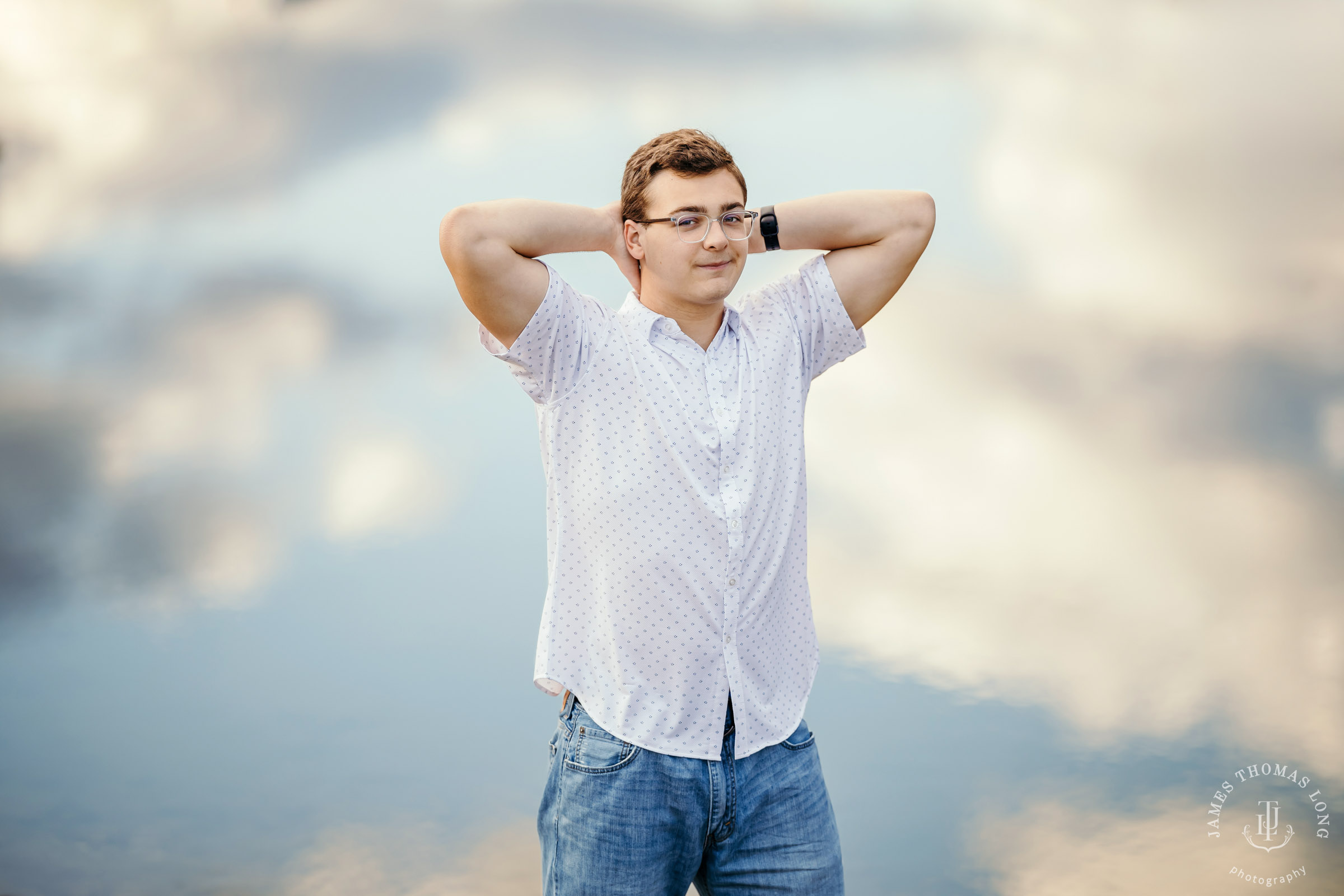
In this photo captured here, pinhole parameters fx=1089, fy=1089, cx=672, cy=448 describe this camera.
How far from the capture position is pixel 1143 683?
2.98 m

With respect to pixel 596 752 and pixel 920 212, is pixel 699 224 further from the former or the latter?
pixel 596 752

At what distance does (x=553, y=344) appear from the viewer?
1473 millimetres

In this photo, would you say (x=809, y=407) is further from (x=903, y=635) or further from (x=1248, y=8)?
(x=1248, y=8)

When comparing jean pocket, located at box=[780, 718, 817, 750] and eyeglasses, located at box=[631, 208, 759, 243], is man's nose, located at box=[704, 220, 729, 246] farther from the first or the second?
jean pocket, located at box=[780, 718, 817, 750]

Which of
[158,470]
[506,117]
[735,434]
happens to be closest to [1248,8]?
[506,117]

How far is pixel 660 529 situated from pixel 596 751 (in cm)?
31

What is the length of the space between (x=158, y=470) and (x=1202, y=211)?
3041 millimetres

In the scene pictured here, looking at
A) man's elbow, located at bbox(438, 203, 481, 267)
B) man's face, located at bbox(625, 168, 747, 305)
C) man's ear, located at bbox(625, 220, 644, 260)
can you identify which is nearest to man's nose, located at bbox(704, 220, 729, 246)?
man's face, located at bbox(625, 168, 747, 305)

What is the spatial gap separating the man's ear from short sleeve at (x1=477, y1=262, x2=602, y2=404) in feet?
0.39

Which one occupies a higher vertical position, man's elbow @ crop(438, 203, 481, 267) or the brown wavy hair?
the brown wavy hair

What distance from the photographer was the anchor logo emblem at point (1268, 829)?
2869 millimetres

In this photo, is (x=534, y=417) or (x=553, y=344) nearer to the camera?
(x=553, y=344)

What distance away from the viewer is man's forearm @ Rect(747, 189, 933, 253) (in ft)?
5.42

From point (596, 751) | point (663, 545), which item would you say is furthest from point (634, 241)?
point (596, 751)
